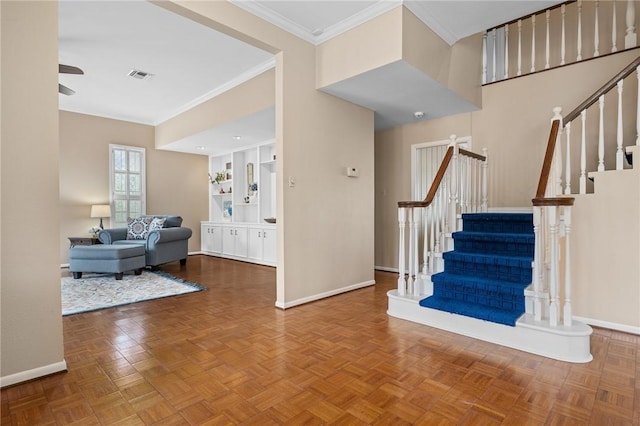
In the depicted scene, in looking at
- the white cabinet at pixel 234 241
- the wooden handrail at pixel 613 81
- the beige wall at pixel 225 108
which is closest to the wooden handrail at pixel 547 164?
the wooden handrail at pixel 613 81

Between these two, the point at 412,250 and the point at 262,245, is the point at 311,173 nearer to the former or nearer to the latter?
the point at 412,250

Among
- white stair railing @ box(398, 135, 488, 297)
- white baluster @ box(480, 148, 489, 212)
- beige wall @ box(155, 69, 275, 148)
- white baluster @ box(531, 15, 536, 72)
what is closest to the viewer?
white stair railing @ box(398, 135, 488, 297)

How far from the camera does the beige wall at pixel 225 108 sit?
453 cm

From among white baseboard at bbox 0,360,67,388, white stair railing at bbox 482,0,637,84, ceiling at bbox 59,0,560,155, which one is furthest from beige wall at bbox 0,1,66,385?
white stair railing at bbox 482,0,637,84

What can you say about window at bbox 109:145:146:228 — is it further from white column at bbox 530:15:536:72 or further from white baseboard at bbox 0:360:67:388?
white column at bbox 530:15:536:72

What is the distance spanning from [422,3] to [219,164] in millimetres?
6089

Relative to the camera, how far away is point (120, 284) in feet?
15.1

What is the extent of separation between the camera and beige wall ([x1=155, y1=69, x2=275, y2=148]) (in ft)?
14.9

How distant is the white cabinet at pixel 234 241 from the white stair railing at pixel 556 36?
510 centimetres

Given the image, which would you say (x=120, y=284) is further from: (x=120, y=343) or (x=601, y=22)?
(x=601, y=22)

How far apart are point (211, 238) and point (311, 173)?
4641mm

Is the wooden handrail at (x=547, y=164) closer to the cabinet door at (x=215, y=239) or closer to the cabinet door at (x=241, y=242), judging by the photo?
the cabinet door at (x=241, y=242)

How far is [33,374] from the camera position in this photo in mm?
2014

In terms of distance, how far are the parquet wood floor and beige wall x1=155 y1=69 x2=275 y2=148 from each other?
9.97 ft
